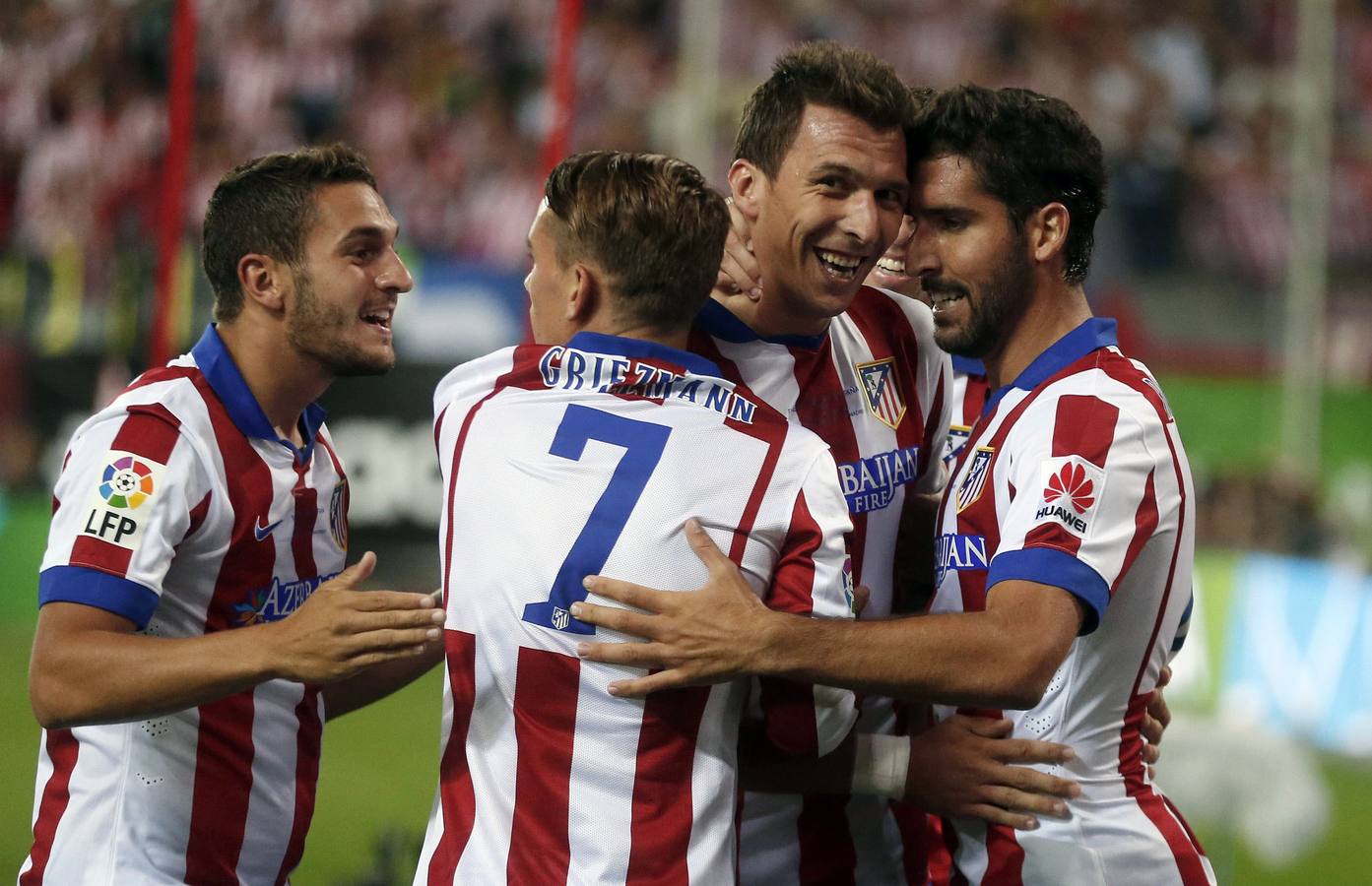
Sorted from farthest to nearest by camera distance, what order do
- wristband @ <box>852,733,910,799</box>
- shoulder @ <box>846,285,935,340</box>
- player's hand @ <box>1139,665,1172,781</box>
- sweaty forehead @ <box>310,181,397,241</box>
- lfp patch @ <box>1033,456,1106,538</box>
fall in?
1. shoulder @ <box>846,285,935,340</box>
2. sweaty forehead @ <box>310,181,397,241</box>
3. player's hand @ <box>1139,665,1172,781</box>
4. wristband @ <box>852,733,910,799</box>
5. lfp patch @ <box>1033,456,1106,538</box>

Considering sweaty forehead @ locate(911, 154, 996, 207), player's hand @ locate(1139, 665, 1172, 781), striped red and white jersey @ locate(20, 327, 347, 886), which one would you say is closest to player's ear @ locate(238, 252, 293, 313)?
striped red and white jersey @ locate(20, 327, 347, 886)

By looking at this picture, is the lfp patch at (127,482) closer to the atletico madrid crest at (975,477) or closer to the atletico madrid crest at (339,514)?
the atletico madrid crest at (339,514)

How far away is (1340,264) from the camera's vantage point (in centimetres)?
1194

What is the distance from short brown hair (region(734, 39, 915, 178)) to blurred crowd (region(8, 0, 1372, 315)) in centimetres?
695

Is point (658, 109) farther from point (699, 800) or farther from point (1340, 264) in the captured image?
point (699, 800)

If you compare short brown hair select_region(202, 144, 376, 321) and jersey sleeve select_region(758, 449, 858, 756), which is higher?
short brown hair select_region(202, 144, 376, 321)

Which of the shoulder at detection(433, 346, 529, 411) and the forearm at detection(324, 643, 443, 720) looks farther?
the forearm at detection(324, 643, 443, 720)

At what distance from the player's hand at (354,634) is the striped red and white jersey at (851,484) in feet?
2.73

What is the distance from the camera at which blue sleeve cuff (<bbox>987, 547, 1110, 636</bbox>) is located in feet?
7.75

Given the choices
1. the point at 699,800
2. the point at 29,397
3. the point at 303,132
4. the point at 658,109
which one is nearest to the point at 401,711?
the point at 29,397

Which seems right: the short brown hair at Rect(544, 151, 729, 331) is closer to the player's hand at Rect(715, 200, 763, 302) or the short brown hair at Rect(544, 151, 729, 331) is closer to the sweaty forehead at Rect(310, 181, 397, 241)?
the player's hand at Rect(715, 200, 763, 302)

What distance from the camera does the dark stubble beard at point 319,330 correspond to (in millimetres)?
2877

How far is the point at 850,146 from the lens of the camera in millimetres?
2762

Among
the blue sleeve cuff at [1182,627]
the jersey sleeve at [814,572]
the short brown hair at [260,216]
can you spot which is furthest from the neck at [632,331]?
the blue sleeve cuff at [1182,627]
